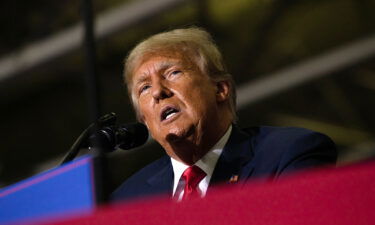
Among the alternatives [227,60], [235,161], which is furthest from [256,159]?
[227,60]

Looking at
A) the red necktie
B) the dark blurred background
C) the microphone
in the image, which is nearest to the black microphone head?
the microphone

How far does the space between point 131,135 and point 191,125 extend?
7.5 inches

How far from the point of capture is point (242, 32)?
4.54 m

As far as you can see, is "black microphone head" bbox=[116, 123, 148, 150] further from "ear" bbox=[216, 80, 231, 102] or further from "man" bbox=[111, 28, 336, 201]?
"ear" bbox=[216, 80, 231, 102]

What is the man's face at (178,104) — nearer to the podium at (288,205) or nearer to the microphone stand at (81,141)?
the microphone stand at (81,141)

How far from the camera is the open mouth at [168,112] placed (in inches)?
45.7

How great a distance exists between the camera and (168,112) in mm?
1168

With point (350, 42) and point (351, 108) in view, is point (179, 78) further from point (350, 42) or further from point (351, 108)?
point (351, 108)

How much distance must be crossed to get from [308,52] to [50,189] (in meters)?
3.47

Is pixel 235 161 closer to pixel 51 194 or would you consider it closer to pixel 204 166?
pixel 204 166

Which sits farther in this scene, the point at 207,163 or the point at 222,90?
the point at 222,90

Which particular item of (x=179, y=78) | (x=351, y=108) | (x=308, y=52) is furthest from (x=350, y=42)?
(x=179, y=78)

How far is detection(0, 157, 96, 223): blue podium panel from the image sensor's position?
36.8 inches

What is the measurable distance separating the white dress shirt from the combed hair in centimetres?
10
